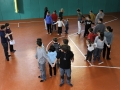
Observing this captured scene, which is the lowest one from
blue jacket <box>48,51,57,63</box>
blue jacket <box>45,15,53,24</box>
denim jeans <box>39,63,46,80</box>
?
denim jeans <box>39,63,46,80</box>

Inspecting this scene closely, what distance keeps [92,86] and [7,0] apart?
11.0 metres

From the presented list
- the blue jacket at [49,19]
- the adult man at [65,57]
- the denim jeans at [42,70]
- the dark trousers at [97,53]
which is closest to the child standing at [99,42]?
the dark trousers at [97,53]

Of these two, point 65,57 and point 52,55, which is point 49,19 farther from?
point 65,57

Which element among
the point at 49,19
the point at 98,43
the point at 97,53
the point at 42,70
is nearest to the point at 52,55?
the point at 42,70

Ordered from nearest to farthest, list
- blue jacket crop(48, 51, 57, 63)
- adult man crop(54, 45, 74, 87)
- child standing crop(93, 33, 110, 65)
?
adult man crop(54, 45, 74, 87) < blue jacket crop(48, 51, 57, 63) < child standing crop(93, 33, 110, 65)

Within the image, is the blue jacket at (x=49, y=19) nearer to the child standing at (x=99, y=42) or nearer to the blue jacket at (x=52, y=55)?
the child standing at (x=99, y=42)

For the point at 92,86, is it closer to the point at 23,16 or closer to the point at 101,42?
the point at 101,42

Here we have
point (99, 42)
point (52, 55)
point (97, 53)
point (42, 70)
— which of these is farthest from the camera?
point (97, 53)

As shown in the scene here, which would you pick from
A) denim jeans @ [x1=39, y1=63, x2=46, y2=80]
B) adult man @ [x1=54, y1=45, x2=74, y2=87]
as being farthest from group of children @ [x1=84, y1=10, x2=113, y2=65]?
denim jeans @ [x1=39, y1=63, x2=46, y2=80]

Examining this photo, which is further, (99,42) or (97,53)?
(97,53)

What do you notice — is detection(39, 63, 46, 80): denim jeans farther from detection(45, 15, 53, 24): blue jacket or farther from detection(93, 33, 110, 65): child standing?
detection(45, 15, 53, 24): blue jacket

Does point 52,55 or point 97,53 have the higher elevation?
point 52,55

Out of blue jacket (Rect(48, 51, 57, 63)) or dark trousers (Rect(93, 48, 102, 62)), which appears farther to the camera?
dark trousers (Rect(93, 48, 102, 62))

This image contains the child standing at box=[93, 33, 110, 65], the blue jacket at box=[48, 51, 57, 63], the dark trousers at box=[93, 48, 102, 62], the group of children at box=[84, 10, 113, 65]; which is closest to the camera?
the blue jacket at box=[48, 51, 57, 63]
